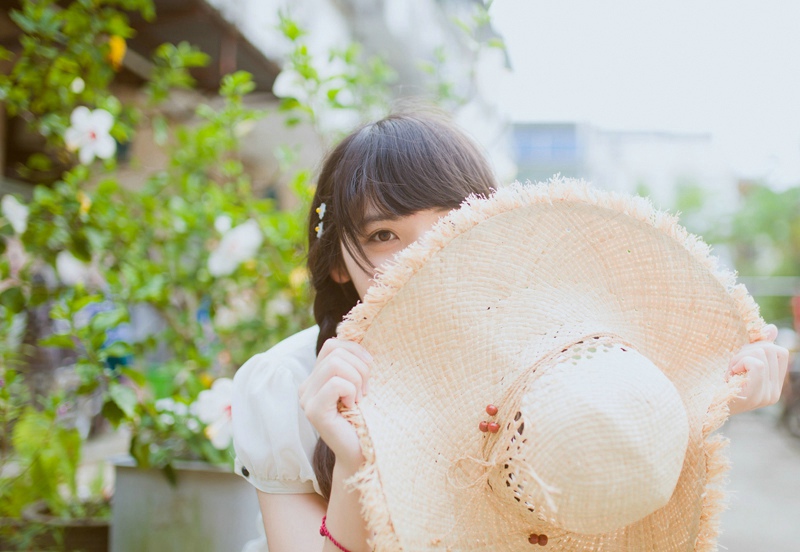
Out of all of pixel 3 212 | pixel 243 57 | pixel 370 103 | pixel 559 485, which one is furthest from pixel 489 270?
pixel 243 57

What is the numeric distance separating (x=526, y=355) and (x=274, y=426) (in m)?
0.61

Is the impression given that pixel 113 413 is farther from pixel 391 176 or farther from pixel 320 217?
pixel 391 176

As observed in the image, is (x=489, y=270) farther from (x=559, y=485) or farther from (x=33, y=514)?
(x=33, y=514)

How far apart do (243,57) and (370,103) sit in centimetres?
235

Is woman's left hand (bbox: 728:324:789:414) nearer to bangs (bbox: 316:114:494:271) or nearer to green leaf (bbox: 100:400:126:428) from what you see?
bangs (bbox: 316:114:494:271)

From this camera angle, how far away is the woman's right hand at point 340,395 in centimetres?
84

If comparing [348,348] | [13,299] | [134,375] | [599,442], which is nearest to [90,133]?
[13,299]

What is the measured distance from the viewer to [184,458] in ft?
6.27

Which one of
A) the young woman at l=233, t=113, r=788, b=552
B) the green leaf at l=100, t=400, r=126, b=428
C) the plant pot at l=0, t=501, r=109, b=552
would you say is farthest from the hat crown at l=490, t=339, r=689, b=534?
the plant pot at l=0, t=501, r=109, b=552

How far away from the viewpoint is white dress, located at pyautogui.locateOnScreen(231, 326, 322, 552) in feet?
3.99

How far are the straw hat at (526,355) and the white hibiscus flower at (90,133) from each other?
1597 millimetres

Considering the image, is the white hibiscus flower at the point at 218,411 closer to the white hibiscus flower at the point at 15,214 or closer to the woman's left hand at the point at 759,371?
the white hibiscus flower at the point at 15,214

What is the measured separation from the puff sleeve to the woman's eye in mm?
353

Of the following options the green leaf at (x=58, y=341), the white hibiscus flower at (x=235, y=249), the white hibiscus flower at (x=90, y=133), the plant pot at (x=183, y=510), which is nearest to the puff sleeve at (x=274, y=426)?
the plant pot at (x=183, y=510)
